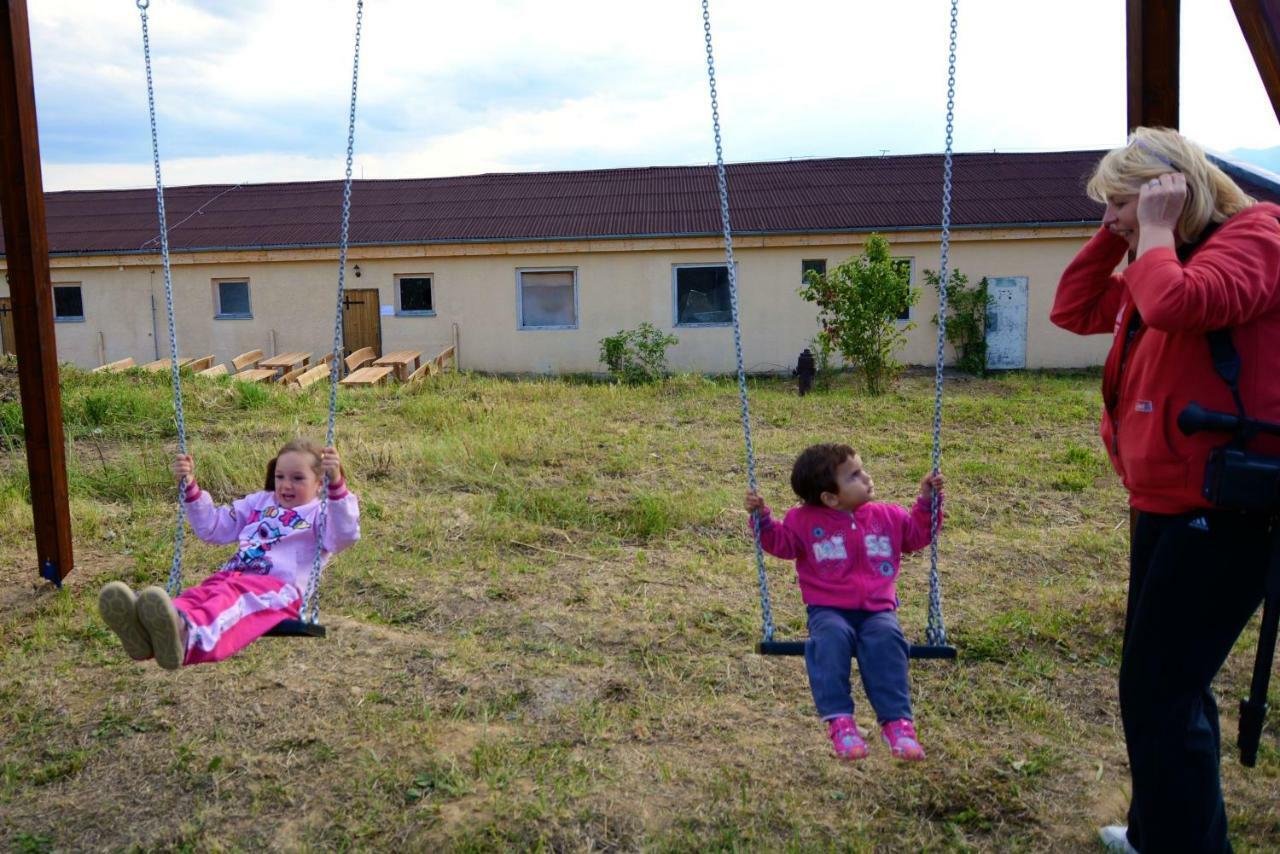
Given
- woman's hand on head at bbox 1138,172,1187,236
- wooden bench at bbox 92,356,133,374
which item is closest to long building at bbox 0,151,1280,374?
wooden bench at bbox 92,356,133,374

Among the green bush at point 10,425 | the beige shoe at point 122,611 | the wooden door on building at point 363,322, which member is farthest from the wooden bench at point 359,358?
the beige shoe at point 122,611

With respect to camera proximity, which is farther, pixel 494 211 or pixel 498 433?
pixel 494 211

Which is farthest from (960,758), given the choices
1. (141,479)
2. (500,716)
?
(141,479)

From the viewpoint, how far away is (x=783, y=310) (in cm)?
1642

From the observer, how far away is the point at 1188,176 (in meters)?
2.22

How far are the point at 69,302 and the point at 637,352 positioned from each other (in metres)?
10.2

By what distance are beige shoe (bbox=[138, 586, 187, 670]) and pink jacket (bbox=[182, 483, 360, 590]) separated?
580 millimetres

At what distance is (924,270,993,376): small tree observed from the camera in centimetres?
1591

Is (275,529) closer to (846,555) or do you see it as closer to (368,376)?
(846,555)

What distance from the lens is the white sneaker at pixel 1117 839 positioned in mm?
2828

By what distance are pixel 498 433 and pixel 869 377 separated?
5.64 meters

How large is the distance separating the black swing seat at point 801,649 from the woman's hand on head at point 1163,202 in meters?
1.35

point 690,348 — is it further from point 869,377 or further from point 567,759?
point 567,759

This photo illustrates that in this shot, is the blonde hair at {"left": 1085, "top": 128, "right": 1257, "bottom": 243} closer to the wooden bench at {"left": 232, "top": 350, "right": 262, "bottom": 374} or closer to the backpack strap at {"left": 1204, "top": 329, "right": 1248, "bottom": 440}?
the backpack strap at {"left": 1204, "top": 329, "right": 1248, "bottom": 440}
